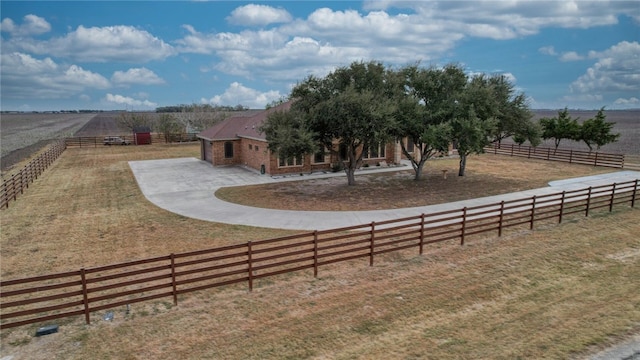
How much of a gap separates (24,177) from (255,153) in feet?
46.9

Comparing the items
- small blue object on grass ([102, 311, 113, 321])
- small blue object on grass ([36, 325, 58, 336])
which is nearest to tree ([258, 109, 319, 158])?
small blue object on grass ([102, 311, 113, 321])

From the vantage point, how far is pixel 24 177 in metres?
25.2

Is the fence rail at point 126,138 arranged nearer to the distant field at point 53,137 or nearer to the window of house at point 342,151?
the distant field at point 53,137

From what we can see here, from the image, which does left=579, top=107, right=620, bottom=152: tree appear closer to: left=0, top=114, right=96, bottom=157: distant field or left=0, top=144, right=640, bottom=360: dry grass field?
left=0, top=144, right=640, bottom=360: dry grass field

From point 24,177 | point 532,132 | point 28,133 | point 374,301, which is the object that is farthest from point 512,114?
point 28,133

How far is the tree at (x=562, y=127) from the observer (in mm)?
34688

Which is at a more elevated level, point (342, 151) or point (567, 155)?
point (342, 151)

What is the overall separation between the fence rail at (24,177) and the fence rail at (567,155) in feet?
96.1

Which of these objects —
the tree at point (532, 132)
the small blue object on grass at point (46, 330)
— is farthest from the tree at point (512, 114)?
the small blue object on grass at point (46, 330)

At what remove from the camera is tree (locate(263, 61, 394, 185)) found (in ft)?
66.8

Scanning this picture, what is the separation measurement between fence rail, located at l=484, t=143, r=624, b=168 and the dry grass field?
56.4ft

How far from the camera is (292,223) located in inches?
623

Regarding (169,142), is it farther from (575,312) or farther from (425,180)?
(575,312)

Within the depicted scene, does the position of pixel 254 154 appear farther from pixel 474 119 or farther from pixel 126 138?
pixel 126 138
